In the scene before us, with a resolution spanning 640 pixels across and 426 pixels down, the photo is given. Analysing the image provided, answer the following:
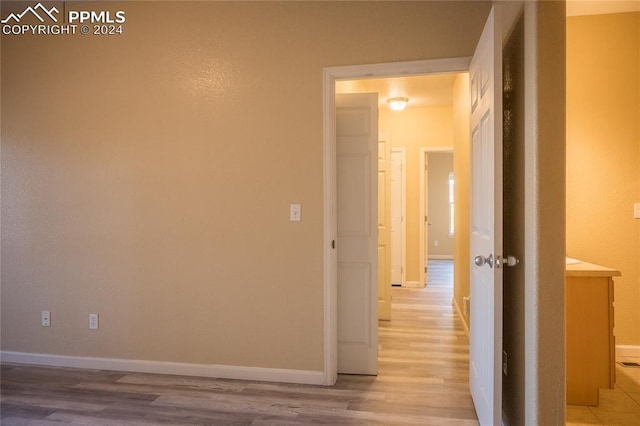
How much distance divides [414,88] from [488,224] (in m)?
3.44

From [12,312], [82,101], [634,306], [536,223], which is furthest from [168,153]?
[634,306]

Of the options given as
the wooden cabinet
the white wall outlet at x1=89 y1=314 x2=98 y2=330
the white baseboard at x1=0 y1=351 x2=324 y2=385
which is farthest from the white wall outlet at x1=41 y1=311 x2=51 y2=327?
the wooden cabinet

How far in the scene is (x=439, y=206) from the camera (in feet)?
32.6

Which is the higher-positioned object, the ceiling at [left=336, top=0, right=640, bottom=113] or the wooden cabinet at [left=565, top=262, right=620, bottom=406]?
the ceiling at [left=336, top=0, right=640, bottom=113]

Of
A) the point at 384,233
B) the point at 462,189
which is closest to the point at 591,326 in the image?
the point at 462,189

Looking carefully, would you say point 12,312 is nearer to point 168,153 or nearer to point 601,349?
point 168,153

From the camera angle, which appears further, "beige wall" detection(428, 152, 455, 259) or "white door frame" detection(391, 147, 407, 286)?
"beige wall" detection(428, 152, 455, 259)

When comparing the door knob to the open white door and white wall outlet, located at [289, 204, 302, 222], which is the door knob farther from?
white wall outlet, located at [289, 204, 302, 222]

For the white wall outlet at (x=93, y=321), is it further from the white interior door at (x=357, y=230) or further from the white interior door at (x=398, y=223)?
the white interior door at (x=398, y=223)

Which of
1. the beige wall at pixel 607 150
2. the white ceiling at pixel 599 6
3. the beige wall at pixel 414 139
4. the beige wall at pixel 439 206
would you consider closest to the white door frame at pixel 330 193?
the white ceiling at pixel 599 6

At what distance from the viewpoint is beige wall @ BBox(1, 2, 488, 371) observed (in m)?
2.82

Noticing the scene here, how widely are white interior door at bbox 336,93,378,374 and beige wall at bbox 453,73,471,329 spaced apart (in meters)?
1.17

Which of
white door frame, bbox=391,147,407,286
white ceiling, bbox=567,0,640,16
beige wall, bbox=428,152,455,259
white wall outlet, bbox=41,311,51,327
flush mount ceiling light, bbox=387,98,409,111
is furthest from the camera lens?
beige wall, bbox=428,152,455,259

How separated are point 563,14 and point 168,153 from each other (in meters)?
2.53
